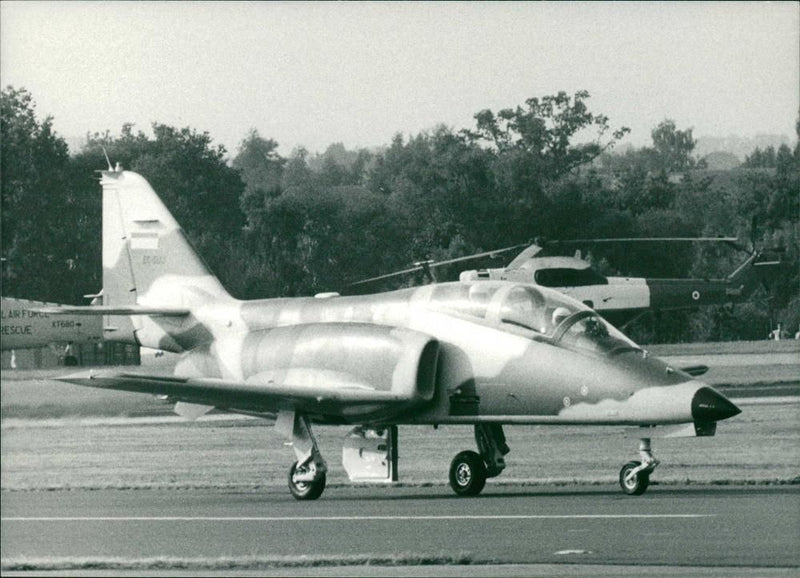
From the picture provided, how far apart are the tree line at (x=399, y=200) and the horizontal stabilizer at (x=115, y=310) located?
345 cm

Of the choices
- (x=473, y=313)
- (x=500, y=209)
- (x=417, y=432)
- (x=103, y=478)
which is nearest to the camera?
(x=473, y=313)

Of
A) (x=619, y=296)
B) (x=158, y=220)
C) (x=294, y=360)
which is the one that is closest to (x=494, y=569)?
(x=294, y=360)

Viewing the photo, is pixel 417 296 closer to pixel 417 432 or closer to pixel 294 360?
pixel 294 360

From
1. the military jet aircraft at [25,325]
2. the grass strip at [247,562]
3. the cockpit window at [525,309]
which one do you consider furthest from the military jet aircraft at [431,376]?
the grass strip at [247,562]

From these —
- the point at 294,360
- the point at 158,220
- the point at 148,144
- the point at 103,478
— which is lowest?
the point at 103,478

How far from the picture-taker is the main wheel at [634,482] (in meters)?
17.1

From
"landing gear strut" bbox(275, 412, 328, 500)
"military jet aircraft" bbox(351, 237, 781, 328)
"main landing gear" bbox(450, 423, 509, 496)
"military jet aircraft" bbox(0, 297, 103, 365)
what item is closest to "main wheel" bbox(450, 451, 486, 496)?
"main landing gear" bbox(450, 423, 509, 496)

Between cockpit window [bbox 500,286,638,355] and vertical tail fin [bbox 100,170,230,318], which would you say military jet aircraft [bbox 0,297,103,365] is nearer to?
vertical tail fin [bbox 100,170,230,318]

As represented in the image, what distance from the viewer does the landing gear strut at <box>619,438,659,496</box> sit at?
16953mm

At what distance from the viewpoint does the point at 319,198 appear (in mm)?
25969

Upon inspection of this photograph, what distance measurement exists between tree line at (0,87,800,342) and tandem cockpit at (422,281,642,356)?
6.09 meters

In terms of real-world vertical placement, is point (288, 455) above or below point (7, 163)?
below

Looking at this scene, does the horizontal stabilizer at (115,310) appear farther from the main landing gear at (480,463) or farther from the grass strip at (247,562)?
the grass strip at (247,562)

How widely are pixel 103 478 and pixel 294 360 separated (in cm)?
398
